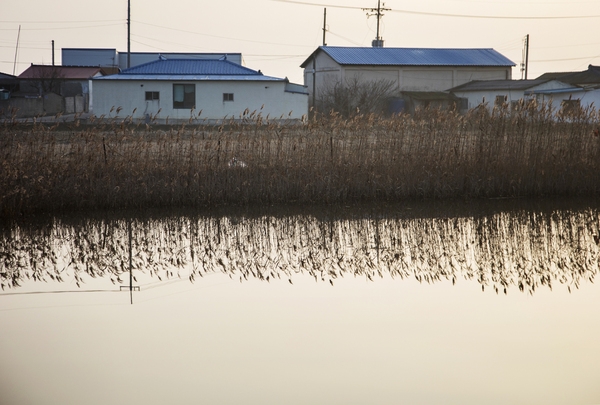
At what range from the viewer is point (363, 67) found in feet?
145

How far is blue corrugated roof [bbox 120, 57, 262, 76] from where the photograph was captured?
35.0 m

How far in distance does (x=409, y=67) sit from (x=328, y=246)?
37.4 meters

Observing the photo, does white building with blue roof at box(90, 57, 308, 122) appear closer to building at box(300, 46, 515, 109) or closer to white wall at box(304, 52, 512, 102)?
building at box(300, 46, 515, 109)

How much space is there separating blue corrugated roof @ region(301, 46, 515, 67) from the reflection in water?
34.2m

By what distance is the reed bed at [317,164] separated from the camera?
11.6 meters

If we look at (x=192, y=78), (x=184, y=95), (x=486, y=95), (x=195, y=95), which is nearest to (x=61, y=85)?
(x=184, y=95)

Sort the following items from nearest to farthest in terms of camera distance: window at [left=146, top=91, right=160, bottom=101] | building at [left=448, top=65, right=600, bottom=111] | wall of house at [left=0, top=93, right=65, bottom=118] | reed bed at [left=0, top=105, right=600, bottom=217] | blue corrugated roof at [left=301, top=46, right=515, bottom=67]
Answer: reed bed at [left=0, top=105, right=600, bottom=217] → window at [left=146, top=91, right=160, bottom=101] → building at [left=448, top=65, right=600, bottom=111] → wall of house at [left=0, top=93, right=65, bottom=118] → blue corrugated roof at [left=301, top=46, right=515, bottom=67]

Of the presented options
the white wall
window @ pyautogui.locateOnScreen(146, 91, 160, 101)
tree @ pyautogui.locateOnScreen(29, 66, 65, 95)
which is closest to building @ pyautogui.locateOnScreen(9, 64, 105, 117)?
tree @ pyautogui.locateOnScreen(29, 66, 65, 95)

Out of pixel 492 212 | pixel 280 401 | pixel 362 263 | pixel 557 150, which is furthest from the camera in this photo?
pixel 557 150

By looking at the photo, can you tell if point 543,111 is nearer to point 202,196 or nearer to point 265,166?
point 265,166

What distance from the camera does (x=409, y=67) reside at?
1758 inches

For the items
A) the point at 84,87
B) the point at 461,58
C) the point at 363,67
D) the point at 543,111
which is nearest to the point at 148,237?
the point at 543,111

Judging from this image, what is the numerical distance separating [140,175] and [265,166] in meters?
2.18

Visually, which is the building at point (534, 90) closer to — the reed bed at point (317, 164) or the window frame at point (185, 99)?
the window frame at point (185, 99)
